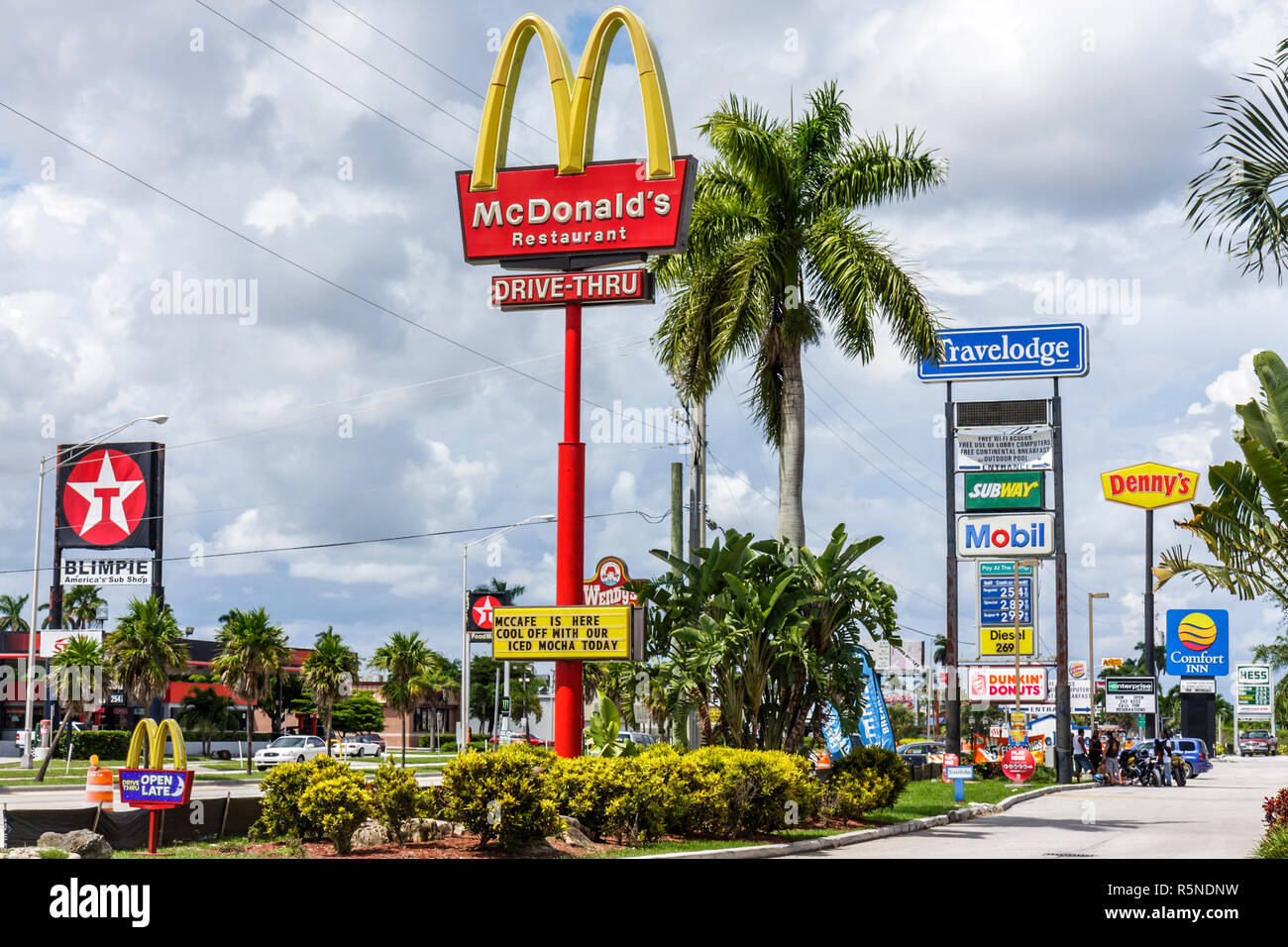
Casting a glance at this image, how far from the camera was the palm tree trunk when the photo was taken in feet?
88.4

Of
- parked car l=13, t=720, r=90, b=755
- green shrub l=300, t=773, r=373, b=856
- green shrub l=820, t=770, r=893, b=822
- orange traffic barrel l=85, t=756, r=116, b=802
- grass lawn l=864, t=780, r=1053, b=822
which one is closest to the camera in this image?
green shrub l=300, t=773, r=373, b=856

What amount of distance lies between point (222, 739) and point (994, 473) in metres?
52.4

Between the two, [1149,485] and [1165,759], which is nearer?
[1165,759]

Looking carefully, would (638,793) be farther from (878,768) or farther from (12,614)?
(12,614)

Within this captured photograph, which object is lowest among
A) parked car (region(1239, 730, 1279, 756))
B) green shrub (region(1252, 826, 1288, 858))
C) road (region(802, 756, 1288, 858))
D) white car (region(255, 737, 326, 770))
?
parked car (region(1239, 730, 1279, 756))

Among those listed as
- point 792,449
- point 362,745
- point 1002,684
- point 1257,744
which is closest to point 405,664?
point 362,745

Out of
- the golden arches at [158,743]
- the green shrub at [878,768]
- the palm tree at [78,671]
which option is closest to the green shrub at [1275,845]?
the green shrub at [878,768]

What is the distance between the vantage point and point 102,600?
108m

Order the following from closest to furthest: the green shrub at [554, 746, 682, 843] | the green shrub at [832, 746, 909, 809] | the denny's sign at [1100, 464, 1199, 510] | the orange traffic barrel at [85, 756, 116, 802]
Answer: the green shrub at [554, 746, 682, 843] < the orange traffic barrel at [85, 756, 116, 802] < the green shrub at [832, 746, 909, 809] < the denny's sign at [1100, 464, 1199, 510]

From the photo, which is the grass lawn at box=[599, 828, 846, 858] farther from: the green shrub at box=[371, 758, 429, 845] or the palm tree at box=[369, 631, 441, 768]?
the palm tree at box=[369, 631, 441, 768]

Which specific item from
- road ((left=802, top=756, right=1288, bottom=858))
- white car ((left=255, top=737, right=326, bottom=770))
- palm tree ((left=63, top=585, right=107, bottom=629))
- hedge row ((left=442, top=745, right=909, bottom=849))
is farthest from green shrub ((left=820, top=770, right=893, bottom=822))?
palm tree ((left=63, top=585, right=107, bottom=629))

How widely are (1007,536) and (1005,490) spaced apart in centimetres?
151

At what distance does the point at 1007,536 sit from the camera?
44250 mm

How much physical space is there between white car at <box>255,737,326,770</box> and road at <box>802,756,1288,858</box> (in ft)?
112
